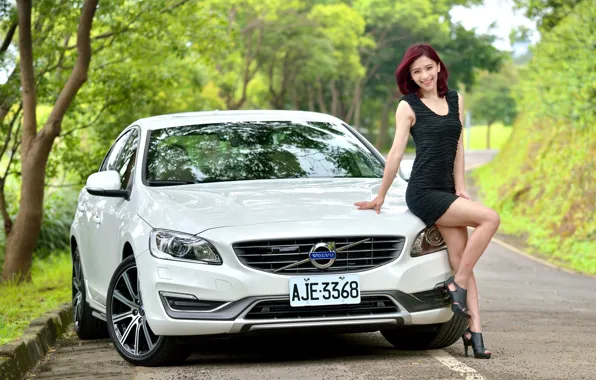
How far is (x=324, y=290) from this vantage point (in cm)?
671

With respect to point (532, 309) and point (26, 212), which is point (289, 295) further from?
point (26, 212)

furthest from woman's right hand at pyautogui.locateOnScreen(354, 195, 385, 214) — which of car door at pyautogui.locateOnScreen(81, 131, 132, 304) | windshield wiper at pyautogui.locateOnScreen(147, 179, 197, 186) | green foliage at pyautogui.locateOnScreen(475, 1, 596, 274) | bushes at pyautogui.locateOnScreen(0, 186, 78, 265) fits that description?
bushes at pyautogui.locateOnScreen(0, 186, 78, 265)

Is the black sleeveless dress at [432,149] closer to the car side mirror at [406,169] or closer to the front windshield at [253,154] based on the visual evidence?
the car side mirror at [406,169]

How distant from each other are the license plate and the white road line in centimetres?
70

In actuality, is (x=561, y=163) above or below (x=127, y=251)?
below

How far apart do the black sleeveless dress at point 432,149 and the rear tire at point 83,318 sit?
3069 mm

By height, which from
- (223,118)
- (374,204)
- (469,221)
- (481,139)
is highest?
(223,118)

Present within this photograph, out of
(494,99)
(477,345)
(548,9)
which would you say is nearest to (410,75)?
(477,345)

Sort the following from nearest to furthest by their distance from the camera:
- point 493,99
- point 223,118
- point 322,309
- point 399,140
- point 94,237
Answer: point 322,309
point 399,140
point 223,118
point 94,237
point 493,99

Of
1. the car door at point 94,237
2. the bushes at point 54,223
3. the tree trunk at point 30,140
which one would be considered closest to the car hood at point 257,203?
the car door at point 94,237

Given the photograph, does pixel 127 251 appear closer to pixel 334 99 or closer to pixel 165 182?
pixel 165 182

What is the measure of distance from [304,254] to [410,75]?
1.47 m

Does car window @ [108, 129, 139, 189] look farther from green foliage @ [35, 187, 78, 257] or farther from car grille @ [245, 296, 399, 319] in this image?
green foliage @ [35, 187, 78, 257]

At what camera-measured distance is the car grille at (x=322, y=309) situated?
6.69 meters
